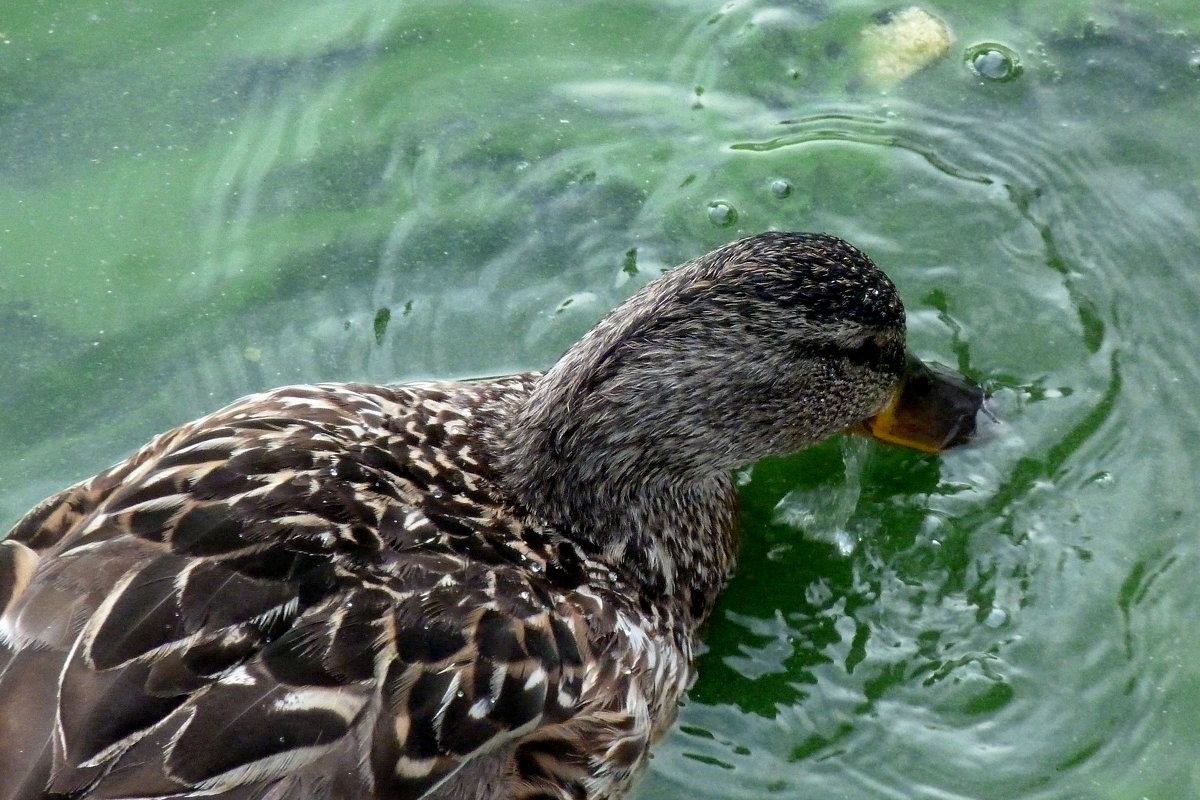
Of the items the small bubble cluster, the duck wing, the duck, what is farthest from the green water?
the duck wing

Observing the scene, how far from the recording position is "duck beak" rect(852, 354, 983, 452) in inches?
193

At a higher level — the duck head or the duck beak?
the duck head

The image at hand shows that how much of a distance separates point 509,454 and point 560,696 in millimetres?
899

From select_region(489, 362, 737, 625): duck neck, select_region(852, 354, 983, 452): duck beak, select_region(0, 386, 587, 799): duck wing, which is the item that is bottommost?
select_region(852, 354, 983, 452): duck beak

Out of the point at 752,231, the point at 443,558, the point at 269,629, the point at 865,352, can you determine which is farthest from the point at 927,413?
the point at 269,629

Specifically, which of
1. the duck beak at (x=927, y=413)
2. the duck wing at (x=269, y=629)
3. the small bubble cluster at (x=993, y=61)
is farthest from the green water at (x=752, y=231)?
the duck wing at (x=269, y=629)

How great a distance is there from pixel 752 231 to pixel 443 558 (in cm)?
235

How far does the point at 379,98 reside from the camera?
607 cm

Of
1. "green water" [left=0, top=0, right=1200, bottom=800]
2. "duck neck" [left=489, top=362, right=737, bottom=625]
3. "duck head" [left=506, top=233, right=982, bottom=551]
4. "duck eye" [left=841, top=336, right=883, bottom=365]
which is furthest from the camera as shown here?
"green water" [left=0, top=0, right=1200, bottom=800]

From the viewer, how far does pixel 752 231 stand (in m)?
5.66

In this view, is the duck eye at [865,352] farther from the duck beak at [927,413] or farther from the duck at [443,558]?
the duck beak at [927,413]

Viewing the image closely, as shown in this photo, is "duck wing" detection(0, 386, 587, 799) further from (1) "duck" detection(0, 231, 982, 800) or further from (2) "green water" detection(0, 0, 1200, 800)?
(2) "green water" detection(0, 0, 1200, 800)

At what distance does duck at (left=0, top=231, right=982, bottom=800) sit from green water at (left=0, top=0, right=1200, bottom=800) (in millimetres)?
373

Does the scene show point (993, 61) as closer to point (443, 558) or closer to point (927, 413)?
point (927, 413)
